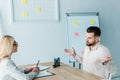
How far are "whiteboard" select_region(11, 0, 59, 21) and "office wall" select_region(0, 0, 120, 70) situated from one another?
0.31 feet

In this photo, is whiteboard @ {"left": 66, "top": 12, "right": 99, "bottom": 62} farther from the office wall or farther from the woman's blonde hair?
the woman's blonde hair

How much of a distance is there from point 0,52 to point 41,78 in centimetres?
53

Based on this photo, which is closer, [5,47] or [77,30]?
[5,47]

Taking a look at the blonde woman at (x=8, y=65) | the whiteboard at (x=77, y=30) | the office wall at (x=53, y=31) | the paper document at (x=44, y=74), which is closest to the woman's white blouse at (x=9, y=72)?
the blonde woman at (x=8, y=65)

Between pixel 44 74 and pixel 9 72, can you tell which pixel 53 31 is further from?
pixel 9 72

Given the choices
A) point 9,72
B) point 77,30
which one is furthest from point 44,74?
point 77,30

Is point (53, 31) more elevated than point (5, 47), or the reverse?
point (53, 31)

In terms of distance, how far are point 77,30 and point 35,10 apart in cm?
87

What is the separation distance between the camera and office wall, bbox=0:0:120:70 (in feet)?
12.7

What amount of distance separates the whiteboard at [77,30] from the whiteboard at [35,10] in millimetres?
309

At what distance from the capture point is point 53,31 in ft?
13.7

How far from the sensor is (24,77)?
6.93ft

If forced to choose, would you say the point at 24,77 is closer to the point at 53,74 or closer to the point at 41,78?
the point at 41,78

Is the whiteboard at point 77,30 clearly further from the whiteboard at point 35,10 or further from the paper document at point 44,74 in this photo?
the paper document at point 44,74
